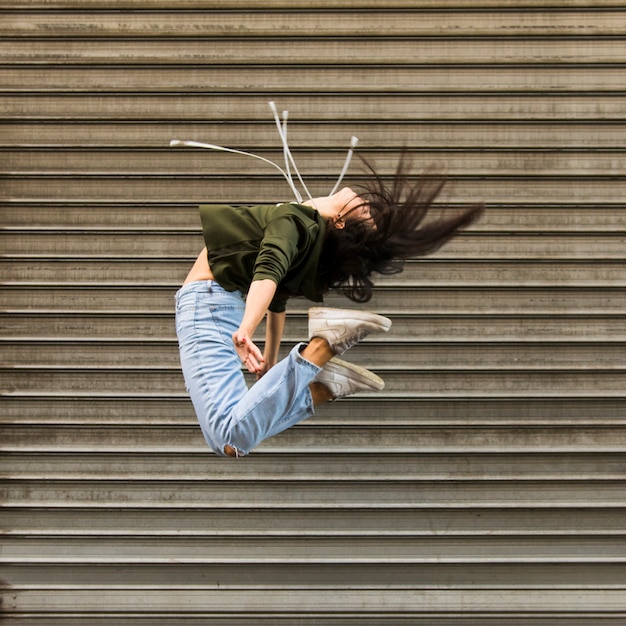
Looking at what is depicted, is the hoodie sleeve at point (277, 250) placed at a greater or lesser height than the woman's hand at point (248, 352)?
greater

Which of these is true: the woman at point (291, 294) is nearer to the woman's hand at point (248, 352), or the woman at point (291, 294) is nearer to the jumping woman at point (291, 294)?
the jumping woman at point (291, 294)

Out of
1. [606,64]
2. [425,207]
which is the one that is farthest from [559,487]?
[606,64]

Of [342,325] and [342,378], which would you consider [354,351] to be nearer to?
[342,378]

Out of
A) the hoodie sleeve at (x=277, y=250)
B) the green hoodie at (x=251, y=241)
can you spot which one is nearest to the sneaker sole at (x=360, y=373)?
the green hoodie at (x=251, y=241)

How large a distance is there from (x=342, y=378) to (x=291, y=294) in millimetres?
411

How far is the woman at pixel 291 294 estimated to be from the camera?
2.66 m

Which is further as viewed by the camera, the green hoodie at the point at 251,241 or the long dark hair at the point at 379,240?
the long dark hair at the point at 379,240

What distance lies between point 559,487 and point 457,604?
883 millimetres

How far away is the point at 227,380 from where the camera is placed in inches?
108

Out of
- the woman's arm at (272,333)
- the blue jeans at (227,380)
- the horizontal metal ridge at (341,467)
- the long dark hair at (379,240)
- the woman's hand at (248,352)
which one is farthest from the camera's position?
the horizontal metal ridge at (341,467)

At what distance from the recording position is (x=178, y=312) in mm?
2834

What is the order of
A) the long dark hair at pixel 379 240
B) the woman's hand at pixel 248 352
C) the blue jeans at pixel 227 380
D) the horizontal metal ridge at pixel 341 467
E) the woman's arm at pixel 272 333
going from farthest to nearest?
the horizontal metal ridge at pixel 341 467
the woman's arm at pixel 272 333
the long dark hair at pixel 379 240
the blue jeans at pixel 227 380
the woman's hand at pixel 248 352

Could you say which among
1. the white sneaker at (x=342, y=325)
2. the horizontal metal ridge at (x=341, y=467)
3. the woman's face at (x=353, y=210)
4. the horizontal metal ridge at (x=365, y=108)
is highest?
the horizontal metal ridge at (x=365, y=108)

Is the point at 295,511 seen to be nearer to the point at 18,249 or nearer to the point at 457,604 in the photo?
the point at 457,604
